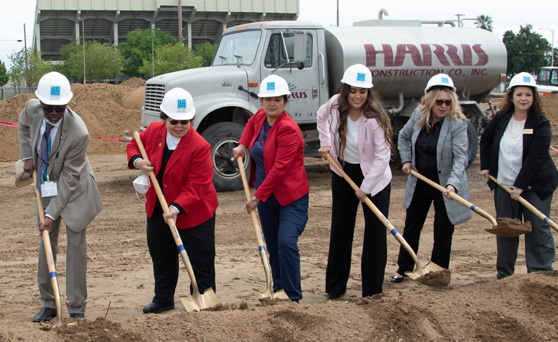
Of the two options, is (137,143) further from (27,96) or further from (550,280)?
(27,96)

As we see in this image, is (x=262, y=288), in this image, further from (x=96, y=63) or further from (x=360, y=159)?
(x=96, y=63)

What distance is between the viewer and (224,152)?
10930mm

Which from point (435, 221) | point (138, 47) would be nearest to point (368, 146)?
point (435, 221)

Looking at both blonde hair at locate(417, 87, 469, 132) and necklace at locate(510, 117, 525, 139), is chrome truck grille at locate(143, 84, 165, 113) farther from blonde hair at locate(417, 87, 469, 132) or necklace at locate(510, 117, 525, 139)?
necklace at locate(510, 117, 525, 139)

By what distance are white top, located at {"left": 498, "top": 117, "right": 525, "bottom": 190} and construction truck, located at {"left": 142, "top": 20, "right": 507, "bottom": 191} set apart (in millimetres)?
5547

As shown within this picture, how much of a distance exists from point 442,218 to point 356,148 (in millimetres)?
1185

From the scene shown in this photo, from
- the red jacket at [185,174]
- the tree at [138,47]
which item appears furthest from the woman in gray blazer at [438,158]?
the tree at [138,47]

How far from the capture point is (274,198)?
533cm

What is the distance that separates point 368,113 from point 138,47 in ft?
172

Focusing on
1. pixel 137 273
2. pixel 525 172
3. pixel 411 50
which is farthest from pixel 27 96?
pixel 525 172

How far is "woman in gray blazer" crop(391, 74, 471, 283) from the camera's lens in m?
5.78

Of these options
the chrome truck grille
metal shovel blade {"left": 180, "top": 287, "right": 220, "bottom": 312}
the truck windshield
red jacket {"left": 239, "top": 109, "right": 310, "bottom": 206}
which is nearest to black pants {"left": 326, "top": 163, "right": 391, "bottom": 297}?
red jacket {"left": 239, "top": 109, "right": 310, "bottom": 206}

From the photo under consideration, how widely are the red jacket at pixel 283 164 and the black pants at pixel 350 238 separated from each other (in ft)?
1.29

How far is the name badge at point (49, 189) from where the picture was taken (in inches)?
189
